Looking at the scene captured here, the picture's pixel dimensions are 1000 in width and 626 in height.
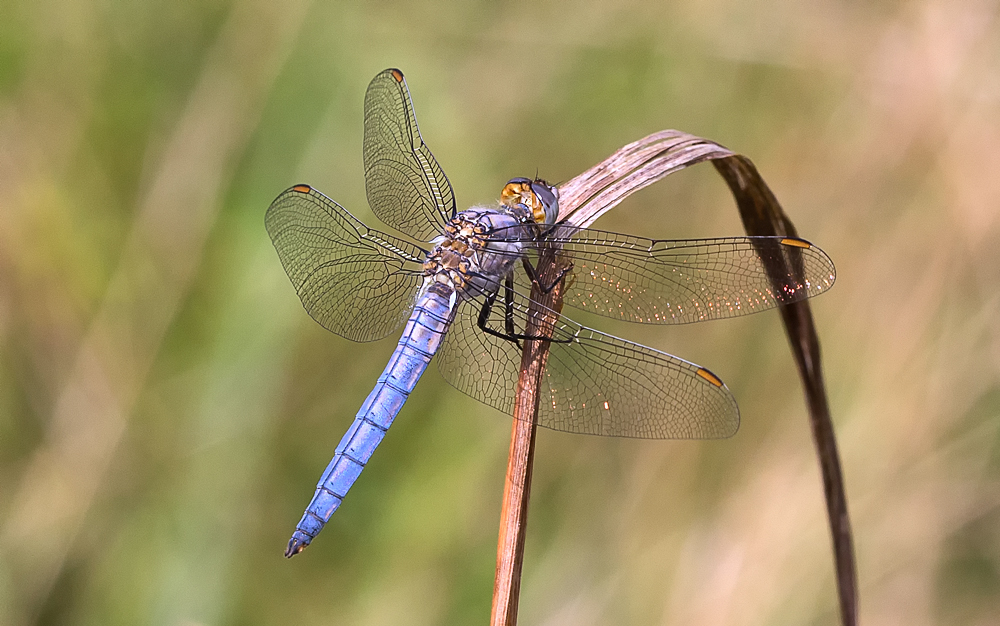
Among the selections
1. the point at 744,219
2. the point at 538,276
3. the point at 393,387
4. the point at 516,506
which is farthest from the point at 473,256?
the point at 516,506

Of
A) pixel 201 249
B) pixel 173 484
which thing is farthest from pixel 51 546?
pixel 201 249

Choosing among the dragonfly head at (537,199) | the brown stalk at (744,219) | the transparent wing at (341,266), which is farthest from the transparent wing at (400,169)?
the brown stalk at (744,219)

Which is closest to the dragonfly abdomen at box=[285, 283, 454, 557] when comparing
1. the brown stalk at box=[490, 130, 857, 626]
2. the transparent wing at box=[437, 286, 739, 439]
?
the transparent wing at box=[437, 286, 739, 439]

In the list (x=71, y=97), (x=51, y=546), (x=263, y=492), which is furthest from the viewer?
(x=71, y=97)

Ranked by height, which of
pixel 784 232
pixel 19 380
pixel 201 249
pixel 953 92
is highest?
pixel 953 92

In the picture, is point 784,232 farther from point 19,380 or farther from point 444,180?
point 19,380

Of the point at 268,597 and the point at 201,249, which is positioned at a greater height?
the point at 201,249
